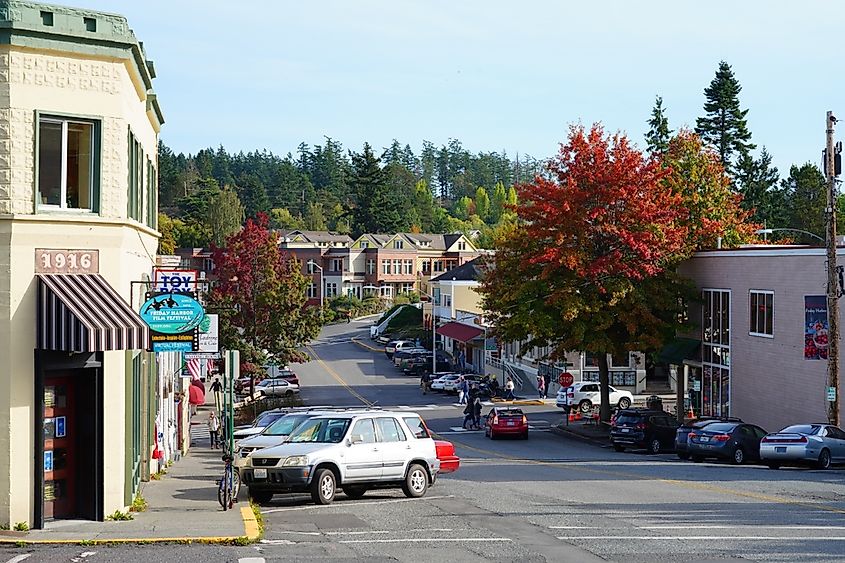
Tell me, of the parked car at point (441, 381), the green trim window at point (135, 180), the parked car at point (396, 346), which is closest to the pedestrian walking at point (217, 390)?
the green trim window at point (135, 180)

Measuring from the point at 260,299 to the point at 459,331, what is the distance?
2836 cm

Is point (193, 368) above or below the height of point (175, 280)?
below

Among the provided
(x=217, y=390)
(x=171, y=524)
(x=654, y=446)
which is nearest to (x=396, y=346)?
(x=654, y=446)

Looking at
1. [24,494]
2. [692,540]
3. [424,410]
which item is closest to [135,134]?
[24,494]

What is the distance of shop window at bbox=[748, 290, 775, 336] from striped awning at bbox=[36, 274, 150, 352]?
1193 inches

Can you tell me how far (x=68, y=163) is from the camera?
17859mm

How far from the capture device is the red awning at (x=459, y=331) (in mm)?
83125

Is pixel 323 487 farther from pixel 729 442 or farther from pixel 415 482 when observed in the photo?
pixel 729 442

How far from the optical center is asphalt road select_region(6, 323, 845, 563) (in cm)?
1543

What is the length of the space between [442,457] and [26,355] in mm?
11271

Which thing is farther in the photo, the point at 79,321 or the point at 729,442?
the point at 729,442

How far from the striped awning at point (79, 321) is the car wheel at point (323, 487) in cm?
502

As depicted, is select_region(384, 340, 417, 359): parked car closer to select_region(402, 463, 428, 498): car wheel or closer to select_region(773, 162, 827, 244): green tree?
select_region(773, 162, 827, 244): green tree

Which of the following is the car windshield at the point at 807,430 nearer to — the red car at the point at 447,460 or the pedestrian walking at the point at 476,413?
the red car at the point at 447,460
